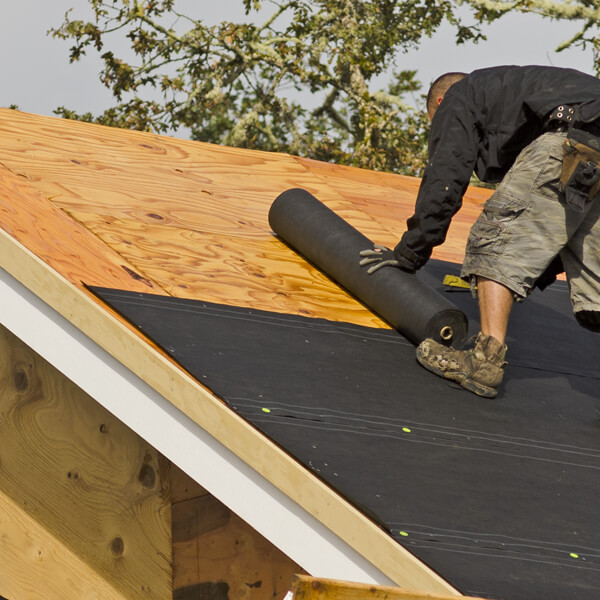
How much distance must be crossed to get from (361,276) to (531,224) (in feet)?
3.00

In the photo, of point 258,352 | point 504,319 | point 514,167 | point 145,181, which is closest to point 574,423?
point 504,319

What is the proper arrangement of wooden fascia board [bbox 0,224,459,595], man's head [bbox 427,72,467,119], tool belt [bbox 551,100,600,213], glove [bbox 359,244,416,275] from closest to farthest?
wooden fascia board [bbox 0,224,459,595], tool belt [bbox 551,100,600,213], glove [bbox 359,244,416,275], man's head [bbox 427,72,467,119]

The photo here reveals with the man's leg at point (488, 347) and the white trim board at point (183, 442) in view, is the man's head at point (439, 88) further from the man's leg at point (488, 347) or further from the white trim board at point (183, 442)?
the white trim board at point (183, 442)

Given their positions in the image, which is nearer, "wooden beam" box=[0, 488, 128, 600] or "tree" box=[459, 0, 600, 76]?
"wooden beam" box=[0, 488, 128, 600]

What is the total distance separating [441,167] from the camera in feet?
12.0

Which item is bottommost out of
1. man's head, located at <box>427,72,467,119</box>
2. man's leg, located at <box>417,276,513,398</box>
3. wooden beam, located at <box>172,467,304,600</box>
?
wooden beam, located at <box>172,467,304,600</box>

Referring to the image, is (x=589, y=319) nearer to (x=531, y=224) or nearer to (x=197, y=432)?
(x=531, y=224)

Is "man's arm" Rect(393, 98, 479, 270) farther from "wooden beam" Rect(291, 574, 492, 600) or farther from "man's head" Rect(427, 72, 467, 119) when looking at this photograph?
"wooden beam" Rect(291, 574, 492, 600)

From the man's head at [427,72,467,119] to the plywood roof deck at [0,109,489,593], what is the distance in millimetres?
1024

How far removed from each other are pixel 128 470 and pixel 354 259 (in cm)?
152

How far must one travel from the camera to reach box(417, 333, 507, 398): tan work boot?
11.7ft

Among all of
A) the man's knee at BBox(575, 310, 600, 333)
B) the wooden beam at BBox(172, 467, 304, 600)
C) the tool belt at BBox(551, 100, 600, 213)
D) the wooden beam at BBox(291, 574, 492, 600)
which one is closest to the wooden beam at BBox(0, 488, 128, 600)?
the wooden beam at BBox(172, 467, 304, 600)

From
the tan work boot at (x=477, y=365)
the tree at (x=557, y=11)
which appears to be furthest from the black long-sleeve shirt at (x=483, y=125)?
the tree at (x=557, y=11)

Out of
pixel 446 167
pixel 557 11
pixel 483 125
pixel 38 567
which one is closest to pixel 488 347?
pixel 446 167
